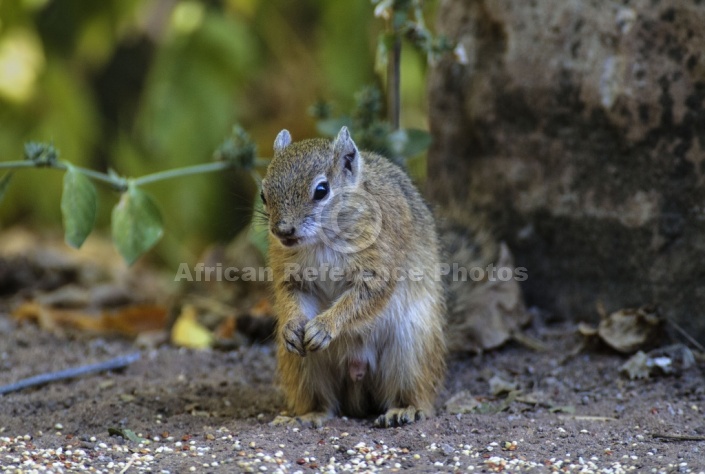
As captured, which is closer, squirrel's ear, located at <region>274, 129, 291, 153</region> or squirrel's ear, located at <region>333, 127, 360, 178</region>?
squirrel's ear, located at <region>333, 127, 360, 178</region>

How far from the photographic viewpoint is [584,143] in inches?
188

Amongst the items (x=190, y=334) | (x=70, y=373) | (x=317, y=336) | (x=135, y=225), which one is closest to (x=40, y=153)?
(x=135, y=225)

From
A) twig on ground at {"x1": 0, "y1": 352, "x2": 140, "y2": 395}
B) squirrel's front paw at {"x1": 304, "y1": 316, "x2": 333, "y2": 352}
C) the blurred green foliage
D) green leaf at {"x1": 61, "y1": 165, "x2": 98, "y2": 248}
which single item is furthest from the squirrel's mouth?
the blurred green foliage

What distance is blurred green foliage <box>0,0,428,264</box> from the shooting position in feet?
23.3

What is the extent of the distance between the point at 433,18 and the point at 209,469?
3715mm

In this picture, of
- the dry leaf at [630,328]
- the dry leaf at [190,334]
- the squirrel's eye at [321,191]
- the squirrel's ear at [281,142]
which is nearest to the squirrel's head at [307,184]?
the squirrel's eye at [321,191]

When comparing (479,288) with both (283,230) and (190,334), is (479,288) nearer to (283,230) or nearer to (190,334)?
(283,230)

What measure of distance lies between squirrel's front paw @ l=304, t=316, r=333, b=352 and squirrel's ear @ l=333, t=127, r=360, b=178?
0.68 m

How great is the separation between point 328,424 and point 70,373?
134cm

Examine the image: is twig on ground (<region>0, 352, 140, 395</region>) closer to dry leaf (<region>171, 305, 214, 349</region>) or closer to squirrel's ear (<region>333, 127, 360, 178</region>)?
dry leaf (<region>171, 305, 214, 349</region>)

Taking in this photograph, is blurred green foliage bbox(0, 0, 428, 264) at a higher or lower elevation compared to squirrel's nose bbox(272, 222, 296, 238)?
higher

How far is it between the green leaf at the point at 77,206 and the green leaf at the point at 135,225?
177 millimetres

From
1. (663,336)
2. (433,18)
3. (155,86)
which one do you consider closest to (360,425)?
(663,336)

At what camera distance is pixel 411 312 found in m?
4.11
